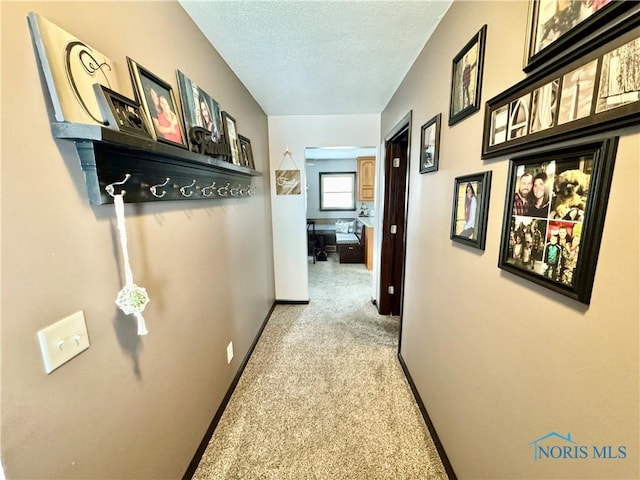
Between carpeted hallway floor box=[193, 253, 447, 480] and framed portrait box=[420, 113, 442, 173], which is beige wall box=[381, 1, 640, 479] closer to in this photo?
framed portrait box=[420, 113, 442, 173]

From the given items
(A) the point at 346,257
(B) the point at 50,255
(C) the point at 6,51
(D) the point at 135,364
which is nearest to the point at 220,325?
(D) the point at 135,364

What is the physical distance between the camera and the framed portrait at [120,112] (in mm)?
784

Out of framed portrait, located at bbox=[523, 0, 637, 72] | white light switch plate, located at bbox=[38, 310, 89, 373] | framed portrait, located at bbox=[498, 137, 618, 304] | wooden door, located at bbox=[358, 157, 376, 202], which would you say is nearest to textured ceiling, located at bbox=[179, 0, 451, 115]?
framed portrait, located at bbox=[523, 0, 637, 72]

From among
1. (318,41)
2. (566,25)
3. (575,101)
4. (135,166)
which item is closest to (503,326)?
(575,101)

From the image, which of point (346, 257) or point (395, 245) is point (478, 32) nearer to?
point (395, 245)

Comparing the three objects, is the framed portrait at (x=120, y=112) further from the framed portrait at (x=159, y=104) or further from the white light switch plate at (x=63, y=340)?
the white light switch plate at (x=63, y=340)

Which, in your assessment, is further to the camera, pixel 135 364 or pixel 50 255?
pixel 135 364

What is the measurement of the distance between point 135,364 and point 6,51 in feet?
3.24

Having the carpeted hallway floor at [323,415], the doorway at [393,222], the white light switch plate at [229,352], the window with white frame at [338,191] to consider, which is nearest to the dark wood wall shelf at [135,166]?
the white light switch plate at [229,352]

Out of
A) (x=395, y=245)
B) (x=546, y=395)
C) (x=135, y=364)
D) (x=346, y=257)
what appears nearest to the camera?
(x=546, y=395)

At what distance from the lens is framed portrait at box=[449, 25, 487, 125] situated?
105 centimetres

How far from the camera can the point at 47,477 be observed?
2.19 ft

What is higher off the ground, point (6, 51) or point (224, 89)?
point (224, 89)

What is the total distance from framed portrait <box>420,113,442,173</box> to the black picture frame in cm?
53
